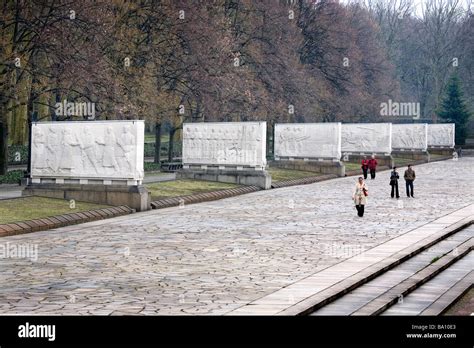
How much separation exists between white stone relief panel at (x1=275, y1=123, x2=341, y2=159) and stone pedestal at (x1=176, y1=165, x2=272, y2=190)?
13.4 metres

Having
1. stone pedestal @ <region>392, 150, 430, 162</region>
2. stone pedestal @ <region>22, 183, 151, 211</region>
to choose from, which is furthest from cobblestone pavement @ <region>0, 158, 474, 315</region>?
stone pedestal @ <region>392, 150, 430, 162</region>

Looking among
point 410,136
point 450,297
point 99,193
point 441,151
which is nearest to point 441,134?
point 441,151

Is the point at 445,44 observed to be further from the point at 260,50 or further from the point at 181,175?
the point at 181,175

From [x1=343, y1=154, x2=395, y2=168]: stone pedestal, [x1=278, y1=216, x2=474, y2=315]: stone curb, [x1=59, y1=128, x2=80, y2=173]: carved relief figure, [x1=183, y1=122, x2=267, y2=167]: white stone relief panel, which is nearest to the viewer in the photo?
[x1=278, y1=216, x2=474, y2=315]: stone curb

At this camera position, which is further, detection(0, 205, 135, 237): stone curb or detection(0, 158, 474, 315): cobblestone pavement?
detection(0, 205, 135, 237): stone curb

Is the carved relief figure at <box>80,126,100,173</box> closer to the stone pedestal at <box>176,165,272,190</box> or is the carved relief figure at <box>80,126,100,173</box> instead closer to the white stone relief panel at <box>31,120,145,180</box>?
the white stone relief panel at <box>31,120,145,180</box>

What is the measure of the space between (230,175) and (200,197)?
7.91 m

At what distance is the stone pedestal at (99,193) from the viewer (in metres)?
32.5

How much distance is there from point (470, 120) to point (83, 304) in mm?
104231

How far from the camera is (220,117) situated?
5878 centimetres

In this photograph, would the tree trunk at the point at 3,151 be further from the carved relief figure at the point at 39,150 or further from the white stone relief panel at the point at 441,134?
the white stone relief panel at the point at 441,134

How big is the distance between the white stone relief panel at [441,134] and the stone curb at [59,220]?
6353 centimetres

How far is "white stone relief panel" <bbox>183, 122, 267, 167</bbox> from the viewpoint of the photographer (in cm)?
4522

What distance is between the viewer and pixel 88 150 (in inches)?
1339
